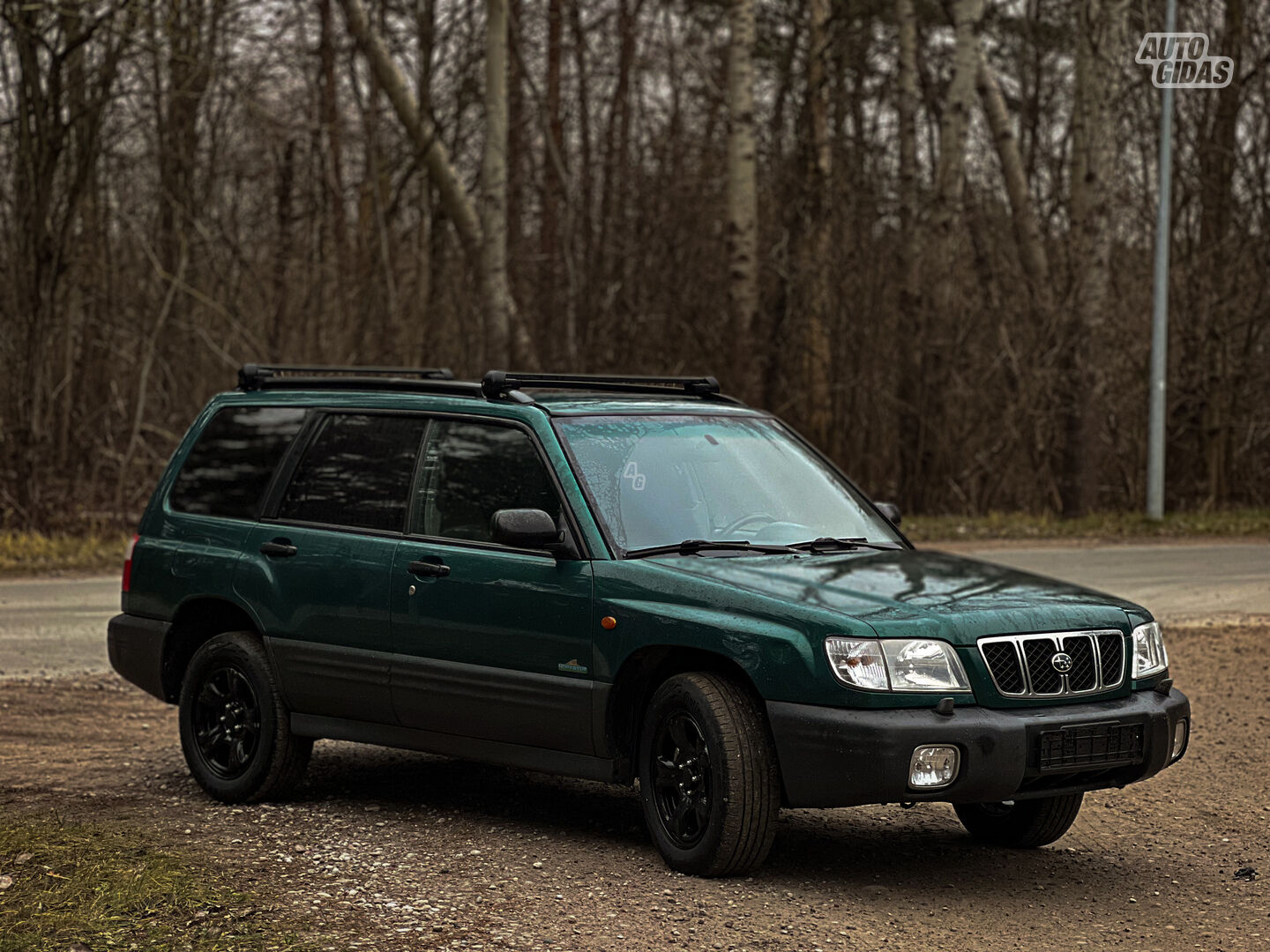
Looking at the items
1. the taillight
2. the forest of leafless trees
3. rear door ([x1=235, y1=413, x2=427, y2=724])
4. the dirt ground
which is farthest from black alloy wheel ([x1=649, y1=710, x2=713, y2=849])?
the forest of leafless trees

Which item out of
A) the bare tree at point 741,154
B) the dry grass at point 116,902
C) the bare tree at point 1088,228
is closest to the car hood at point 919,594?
the dry grass at point 116,902

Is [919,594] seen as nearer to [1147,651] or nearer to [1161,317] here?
[1147,651]

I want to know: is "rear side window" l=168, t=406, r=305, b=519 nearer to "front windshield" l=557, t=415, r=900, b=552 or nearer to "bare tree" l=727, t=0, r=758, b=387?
"front windshield" l=557, t=415, r=900, b=552

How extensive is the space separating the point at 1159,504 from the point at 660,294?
25.7 feet

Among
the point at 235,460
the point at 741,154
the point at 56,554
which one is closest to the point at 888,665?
the point at 235,460

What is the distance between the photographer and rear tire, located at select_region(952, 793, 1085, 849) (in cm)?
675

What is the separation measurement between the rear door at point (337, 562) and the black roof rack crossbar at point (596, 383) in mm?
433

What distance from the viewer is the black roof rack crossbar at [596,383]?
7.14m

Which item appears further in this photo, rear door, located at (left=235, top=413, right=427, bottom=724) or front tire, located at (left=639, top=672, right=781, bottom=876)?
rear door, located at (left=235, top=413, right=427, bottom=724)

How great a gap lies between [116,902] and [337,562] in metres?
2.01

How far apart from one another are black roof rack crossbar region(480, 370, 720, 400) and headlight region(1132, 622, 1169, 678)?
2253mm

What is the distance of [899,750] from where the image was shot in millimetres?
5645

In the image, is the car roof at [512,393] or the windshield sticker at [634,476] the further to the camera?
the car roof at [512,393]

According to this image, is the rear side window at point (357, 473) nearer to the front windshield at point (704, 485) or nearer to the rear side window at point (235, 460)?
the rear side window at point (235, 460)
